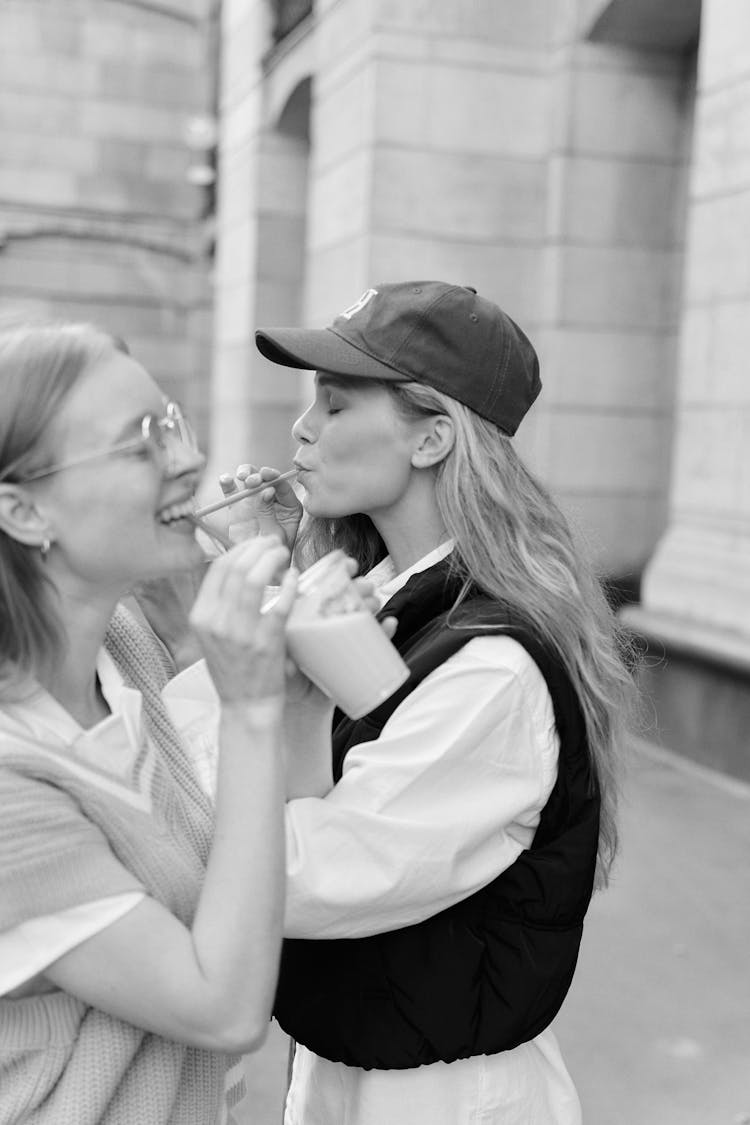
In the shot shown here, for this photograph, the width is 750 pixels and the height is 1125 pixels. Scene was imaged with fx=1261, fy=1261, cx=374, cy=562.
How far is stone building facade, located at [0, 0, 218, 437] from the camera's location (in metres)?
18.8

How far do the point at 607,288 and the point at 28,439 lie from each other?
7.40m

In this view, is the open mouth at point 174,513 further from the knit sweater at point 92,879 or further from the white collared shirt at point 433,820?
the white collared shirt at point 433,820

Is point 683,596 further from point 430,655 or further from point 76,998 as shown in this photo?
point 76,998

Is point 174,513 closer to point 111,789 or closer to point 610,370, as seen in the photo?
point 111,789

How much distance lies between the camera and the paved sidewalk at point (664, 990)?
Answer: 355 centimetres

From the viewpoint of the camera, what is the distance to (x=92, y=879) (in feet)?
4.20

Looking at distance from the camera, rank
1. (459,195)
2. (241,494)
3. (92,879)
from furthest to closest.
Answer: (459,195), (241,494), (92,879)

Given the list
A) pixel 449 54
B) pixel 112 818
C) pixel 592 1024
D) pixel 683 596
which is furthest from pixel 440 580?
pixel 449 54

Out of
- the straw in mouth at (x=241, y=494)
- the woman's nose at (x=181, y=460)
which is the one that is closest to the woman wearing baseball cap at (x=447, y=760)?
the straw in mouth at (x=241, y=494)

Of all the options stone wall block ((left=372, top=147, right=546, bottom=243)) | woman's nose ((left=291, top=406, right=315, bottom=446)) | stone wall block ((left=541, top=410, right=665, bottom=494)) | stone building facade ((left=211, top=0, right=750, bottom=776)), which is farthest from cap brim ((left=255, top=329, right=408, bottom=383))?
stone wall block ((left=372, top=147, right=546, bottom=243))

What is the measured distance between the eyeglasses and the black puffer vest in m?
0.47

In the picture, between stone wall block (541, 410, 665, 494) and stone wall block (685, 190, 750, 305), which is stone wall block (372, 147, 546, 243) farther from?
stone wall block (685, 190, 750, 305)

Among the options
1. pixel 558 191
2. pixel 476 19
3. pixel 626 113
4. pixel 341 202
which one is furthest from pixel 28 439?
pixel 341 202

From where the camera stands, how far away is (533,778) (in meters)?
1.72
